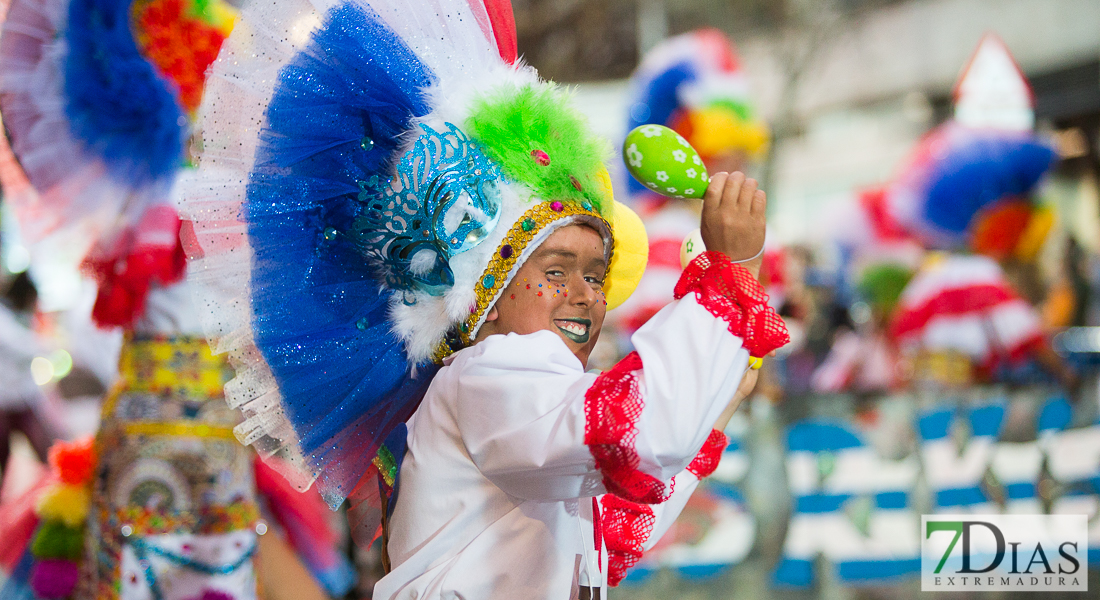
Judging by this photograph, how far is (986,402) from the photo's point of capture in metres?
5.39

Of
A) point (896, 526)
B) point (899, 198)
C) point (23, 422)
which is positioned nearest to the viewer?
point (23, 422)

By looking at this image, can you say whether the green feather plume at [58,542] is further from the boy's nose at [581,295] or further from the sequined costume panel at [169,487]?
the boy's nose at [581,295]

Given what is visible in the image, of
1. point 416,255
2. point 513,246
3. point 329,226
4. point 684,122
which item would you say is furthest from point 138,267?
point 684,122

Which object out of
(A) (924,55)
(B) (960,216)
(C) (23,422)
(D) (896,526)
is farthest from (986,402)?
(A) (924,55)

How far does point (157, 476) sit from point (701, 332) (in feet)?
6.59

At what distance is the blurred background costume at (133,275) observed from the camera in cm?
271

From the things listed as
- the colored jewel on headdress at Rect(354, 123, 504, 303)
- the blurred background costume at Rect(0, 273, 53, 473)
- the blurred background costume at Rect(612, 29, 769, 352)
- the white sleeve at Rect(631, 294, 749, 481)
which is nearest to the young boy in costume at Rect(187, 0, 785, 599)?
the colored jewel on headdress at Rect(354, 123, 504, 303)

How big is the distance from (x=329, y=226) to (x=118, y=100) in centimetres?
138

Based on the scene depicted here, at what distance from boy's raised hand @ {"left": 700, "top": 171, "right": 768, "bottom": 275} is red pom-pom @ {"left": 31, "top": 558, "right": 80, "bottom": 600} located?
8.18ft

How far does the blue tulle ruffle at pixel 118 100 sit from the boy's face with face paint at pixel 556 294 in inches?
63.0

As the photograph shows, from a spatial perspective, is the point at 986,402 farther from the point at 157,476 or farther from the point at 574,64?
the point at 574,64

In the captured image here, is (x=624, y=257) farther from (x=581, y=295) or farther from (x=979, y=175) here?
(x=979, y=175)

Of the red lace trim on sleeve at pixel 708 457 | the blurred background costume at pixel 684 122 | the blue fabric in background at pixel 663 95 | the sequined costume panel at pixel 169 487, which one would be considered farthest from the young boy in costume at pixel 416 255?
the blue fabric in background at pixel 663 95

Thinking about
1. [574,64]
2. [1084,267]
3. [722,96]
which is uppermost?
[574,64]
